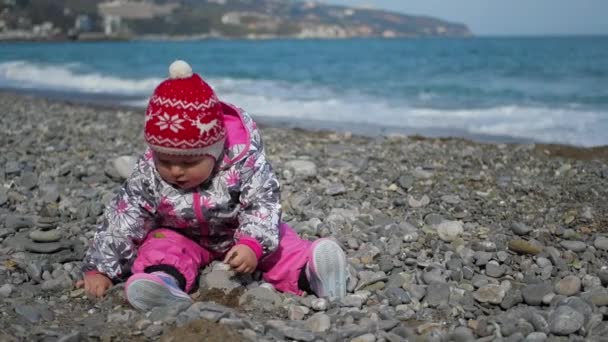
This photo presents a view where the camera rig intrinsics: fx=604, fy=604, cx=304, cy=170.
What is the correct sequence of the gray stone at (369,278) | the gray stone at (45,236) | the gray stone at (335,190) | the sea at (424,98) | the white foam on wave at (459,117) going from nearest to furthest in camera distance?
the gray stone at (369,278), the gray stone at (45,236), the gray stone at (335,190), the white foam on wave at (459,117), the sea at (424,98)

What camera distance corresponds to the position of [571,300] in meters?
2.53

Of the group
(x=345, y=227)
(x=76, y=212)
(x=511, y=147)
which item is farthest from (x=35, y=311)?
(x=511, y=147)

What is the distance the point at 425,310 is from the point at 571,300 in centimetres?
60

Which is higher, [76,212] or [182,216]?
[182,216]

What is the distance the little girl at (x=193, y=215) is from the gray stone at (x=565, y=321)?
89 cm

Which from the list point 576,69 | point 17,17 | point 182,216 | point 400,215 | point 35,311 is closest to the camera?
point 35,311

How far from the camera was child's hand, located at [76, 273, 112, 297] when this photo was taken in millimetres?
2758

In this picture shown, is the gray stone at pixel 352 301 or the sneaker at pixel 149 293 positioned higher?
the sneaker at pixel 149 293

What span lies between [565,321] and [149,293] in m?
1.66

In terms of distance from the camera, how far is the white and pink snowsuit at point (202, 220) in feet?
9.00

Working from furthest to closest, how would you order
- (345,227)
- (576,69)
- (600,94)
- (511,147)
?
(576,69) < (600,94) < (511,147) < (345,227)

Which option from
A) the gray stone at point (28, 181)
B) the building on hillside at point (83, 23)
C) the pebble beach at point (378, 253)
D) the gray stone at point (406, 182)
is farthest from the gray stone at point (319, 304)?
the building on hillside at point (83, 23)

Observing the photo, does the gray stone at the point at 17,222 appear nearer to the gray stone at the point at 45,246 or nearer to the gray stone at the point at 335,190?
the gray stone at the point at 45,246

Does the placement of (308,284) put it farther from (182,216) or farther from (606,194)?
(606,194)
